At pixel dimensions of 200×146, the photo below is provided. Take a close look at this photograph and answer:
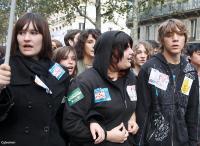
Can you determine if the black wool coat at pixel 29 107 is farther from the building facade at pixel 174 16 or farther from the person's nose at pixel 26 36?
the building facade at pixel 174 16

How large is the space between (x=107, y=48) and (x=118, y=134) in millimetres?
738

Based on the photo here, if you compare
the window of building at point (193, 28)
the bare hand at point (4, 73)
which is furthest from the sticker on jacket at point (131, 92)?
the window of building at point (193, 28)

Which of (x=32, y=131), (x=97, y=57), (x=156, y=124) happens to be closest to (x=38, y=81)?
(x=32, y=131)

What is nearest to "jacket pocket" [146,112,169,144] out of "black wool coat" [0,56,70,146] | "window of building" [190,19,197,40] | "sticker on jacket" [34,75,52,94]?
"black wool coat" [0,56,70,146]

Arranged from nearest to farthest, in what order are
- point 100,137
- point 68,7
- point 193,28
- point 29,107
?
point 29,107
point 100,137
point 68,7
point 193,28

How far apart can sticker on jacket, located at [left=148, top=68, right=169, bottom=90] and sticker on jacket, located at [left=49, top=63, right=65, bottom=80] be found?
1.14 meters

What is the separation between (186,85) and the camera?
4.69 metres

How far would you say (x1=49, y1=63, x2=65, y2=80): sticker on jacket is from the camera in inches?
149

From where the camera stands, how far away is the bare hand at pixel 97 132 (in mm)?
3783

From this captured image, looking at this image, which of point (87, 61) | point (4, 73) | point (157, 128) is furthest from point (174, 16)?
point (4, 73)

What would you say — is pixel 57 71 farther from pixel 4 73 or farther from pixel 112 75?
pixel 4 73

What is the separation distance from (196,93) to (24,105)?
6.74 ft

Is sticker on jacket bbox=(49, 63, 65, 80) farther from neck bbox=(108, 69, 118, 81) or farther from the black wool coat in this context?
neck bbox=(108, 69, 118, 81)

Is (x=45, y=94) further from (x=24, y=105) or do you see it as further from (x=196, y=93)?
(x=196, y=93)
